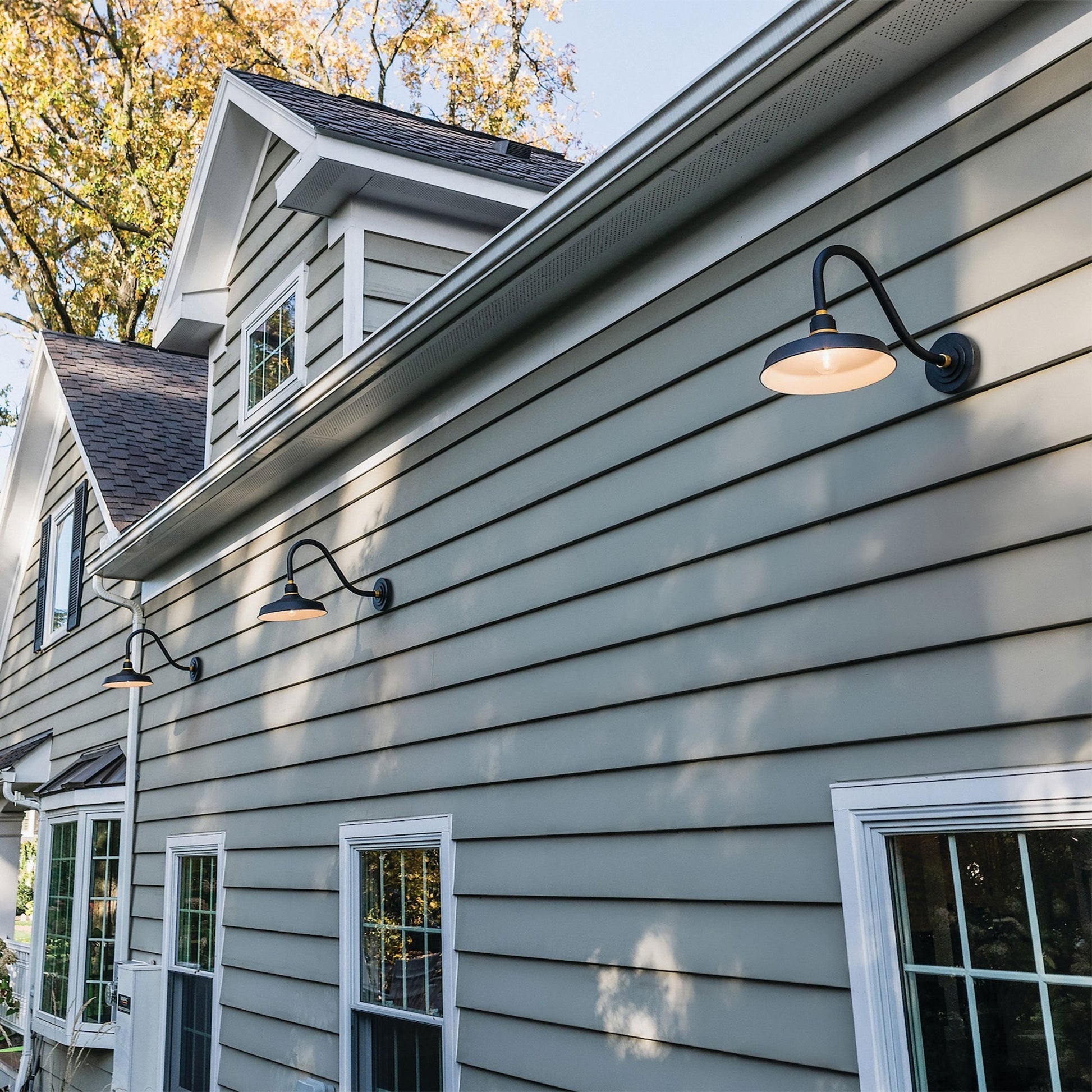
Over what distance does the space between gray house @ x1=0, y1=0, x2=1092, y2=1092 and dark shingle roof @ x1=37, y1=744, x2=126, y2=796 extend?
5.35ft

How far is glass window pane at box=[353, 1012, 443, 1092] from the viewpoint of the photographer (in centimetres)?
467

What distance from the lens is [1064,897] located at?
252 centimetres

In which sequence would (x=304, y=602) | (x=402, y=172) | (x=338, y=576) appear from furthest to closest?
(x=402, y=172)
(x=338, y=576)
(x=304, y=602)

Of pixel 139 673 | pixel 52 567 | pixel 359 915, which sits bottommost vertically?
pixel 359 915

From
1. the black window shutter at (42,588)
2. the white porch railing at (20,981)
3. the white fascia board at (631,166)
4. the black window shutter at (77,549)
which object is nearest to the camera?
the white fascia board at (631,166)

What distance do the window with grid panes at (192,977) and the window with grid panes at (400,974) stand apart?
6.66ft

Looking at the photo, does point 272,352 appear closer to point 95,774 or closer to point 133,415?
point 95,774

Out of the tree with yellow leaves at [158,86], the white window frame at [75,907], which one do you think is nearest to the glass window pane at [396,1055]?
the white window frame at [75,907]

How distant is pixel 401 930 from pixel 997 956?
3.03 meters

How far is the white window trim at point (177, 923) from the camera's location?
658cm

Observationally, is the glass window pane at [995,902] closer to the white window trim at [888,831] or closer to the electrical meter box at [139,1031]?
the white window trim at [888,831]

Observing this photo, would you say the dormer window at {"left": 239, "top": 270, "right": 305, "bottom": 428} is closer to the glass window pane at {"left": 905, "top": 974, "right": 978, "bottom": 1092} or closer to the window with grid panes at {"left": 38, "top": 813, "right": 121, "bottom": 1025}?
the window with grid panes at {"left": 38, "top": 813, "right": 121, "bottom": 1025}

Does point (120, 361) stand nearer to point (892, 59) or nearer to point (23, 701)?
point (23, 701)

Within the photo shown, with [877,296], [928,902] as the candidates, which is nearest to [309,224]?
[877,296]
